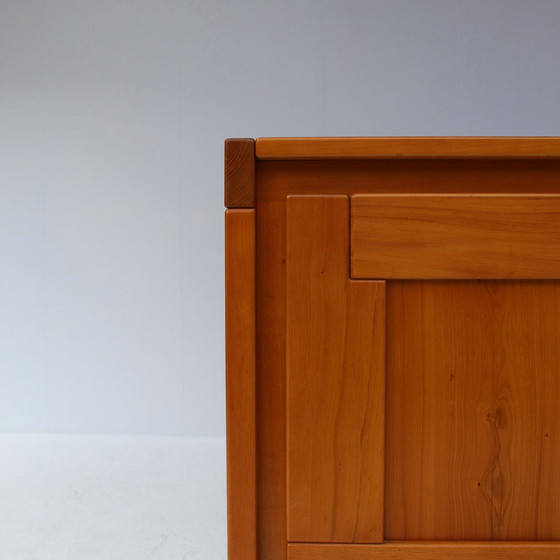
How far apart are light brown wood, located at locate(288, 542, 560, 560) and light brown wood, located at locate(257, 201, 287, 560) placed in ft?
0.30

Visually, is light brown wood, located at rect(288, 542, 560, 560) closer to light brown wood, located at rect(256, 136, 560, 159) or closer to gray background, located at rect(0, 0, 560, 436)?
light brown wood, located at rect(256, 136, 560, 159)

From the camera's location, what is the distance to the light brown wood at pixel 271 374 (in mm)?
680

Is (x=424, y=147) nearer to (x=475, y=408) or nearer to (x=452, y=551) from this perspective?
(x=475, y=408)

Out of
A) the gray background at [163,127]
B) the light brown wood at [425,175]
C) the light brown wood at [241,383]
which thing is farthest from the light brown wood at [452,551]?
the gray background at [163,127]

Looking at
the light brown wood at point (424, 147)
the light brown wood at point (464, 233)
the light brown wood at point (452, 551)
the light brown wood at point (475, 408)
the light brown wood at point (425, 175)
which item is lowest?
the light brown wood at point (452, 551)

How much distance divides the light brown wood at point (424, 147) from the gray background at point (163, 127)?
116 centimetres

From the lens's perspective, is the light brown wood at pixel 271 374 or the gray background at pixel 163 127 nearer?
the light brown wood at pixel 271 374

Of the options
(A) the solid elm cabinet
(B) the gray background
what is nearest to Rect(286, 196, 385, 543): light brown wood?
(A) the solid elm cabinet

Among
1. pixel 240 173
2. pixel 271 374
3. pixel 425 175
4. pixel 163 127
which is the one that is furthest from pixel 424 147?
pixel 163 127

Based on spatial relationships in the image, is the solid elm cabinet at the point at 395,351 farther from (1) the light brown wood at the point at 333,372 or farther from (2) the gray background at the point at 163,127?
(2) the gray background at the point at 163,127

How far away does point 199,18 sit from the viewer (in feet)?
5.90

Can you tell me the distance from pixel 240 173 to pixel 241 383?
0.81 feet

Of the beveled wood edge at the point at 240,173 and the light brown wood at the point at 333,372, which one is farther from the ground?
the beveled wood edge at the point at 240,173

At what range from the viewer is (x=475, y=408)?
26.4 inches
